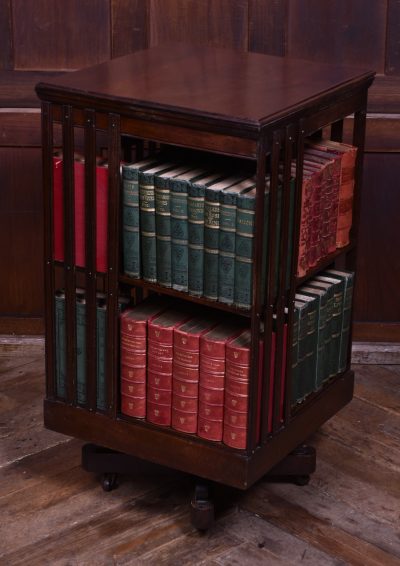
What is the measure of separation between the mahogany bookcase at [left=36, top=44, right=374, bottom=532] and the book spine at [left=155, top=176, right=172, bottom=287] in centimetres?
4

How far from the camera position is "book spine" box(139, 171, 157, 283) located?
9.46ft

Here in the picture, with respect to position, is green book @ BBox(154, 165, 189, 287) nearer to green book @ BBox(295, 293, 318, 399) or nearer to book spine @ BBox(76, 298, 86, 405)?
book spine @ BBox(76, 298, 86, 405)

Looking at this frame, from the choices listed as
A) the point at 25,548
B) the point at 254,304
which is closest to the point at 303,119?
the point at 254,304

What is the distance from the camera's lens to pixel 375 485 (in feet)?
11.0

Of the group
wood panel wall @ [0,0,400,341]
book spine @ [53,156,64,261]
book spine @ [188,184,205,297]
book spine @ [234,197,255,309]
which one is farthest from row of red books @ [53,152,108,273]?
wood panel wall @ [0,0,400,341]

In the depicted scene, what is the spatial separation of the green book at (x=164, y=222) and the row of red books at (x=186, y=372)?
0.44 ft

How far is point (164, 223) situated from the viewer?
2.90m

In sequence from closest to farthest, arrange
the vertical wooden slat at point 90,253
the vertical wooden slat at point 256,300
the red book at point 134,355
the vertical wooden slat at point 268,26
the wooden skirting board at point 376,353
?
the vertical wooden slat at point 256,300 < the vertical wooden slat at point 90,253 < the red book at point 134,355 < the vertical wooden slat at point 268,26 < the wooden skirting board at point 376,353

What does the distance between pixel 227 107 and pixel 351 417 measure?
4.48 ft

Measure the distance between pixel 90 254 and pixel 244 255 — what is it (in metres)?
0.43

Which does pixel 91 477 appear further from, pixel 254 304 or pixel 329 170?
pixel 329 170

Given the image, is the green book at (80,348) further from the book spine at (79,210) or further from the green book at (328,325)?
the green book at (328,325)

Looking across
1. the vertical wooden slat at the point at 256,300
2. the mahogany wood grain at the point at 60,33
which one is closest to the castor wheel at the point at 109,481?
the vertical wooden slat at the point at 256,300

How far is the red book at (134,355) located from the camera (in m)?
3.01
